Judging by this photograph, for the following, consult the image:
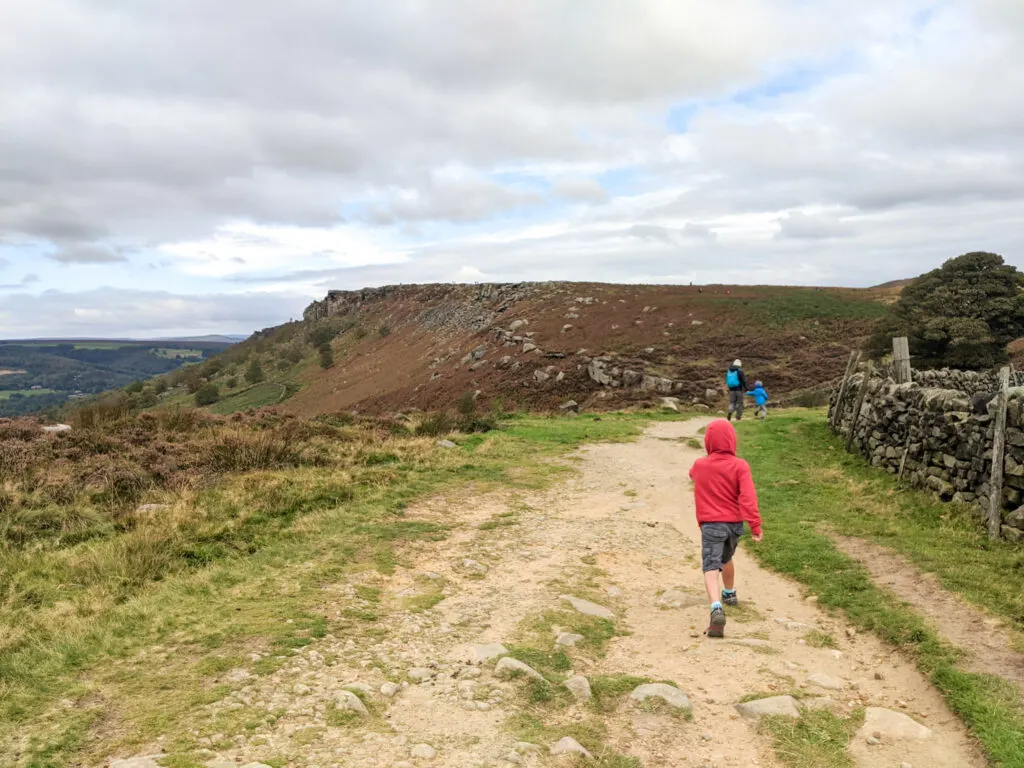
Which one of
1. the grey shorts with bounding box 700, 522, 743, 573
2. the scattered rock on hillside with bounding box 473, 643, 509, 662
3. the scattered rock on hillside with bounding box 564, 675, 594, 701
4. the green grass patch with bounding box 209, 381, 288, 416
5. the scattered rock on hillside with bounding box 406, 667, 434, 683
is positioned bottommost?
the green grass patch with bounding box 209, 381, 288, 416

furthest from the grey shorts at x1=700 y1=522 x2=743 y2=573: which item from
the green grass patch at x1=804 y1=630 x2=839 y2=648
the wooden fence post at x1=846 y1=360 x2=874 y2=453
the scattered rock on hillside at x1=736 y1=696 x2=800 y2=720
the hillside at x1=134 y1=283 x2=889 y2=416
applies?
the hillside at x1=134 y1=283 x2=889 y2=416

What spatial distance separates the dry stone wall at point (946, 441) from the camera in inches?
332

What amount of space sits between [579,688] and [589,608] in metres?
1.91

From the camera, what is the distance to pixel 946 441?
10.4m

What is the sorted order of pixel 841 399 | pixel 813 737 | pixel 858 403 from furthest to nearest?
pixel 841 399, pixel 858 403, pixel 813 737

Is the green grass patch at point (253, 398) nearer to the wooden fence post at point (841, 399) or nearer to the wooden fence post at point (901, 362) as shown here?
the wooden fence post at point (841, 399)

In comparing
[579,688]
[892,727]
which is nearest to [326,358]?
[579,688]

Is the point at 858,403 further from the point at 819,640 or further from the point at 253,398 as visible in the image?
the point at 253,398

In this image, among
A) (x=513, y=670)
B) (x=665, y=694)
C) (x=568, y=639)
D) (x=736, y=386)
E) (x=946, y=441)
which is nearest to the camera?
(x=665, y=694)

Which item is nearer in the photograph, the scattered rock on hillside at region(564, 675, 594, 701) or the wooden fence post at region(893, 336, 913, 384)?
the scattered rock on hillside at region(564, 675, 594, 701)

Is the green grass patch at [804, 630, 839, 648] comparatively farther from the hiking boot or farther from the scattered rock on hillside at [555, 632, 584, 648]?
the scattered rock on hillside at [555, 632, 584, 648]

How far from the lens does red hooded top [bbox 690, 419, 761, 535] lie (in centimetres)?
655

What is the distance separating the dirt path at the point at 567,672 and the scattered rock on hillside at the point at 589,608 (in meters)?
0.13

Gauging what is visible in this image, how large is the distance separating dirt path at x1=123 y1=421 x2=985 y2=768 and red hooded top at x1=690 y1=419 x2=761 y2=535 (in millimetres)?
1198
